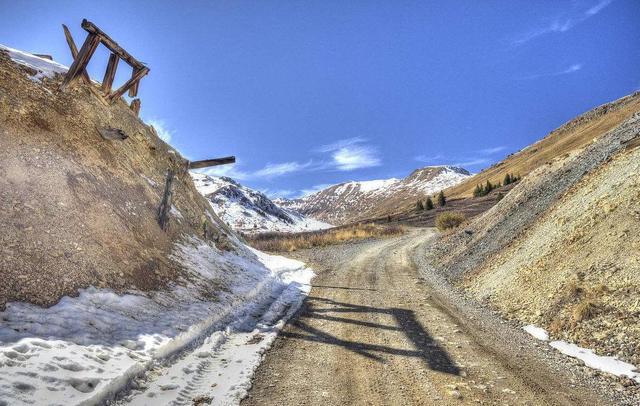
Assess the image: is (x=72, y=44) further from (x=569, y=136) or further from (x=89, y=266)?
(x=569, y=136)

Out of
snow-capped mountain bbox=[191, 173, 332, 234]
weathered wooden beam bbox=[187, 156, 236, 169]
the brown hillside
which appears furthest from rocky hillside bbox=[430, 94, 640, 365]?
snow-capped mountain bbox=[191, 173, 332, 234]

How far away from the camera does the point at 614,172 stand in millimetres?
12219

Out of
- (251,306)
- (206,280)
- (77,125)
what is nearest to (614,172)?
(251,306)

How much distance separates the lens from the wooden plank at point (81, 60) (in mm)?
12367

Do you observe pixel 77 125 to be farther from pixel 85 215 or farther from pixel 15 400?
pixel 15 400

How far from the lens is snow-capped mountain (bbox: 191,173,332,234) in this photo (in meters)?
90.7

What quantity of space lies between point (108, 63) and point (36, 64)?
7.76 feet

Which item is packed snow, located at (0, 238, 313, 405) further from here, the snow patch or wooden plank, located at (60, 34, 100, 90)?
wooden plank, located at (60, 34, 100, 90)

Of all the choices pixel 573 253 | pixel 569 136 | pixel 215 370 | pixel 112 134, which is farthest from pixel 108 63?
pixel 569 136

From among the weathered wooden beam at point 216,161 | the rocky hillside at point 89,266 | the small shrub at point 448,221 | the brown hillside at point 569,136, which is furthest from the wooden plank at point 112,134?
the brown hillside at point 569,136

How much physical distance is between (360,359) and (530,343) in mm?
3643

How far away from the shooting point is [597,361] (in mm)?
6156

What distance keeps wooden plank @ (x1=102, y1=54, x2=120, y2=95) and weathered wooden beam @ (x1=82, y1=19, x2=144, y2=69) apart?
0.33 m

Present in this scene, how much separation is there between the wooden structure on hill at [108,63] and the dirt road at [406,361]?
36.7ft
